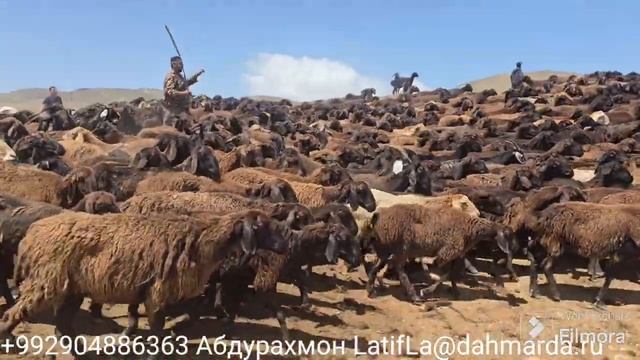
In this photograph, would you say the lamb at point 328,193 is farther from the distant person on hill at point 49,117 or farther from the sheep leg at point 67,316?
the distant person on hill at point 49,117

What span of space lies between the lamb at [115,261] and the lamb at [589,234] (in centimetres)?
593

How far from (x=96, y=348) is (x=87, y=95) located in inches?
4275

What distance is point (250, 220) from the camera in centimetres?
775

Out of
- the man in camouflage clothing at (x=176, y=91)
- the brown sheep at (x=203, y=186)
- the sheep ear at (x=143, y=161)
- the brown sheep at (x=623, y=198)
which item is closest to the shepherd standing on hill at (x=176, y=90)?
the man in camouflage clothing at (x=176, y=91)

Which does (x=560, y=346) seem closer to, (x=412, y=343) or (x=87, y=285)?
(x=412, y=343)

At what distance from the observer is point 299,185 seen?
13.4m

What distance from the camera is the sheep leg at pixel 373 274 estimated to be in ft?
35.7

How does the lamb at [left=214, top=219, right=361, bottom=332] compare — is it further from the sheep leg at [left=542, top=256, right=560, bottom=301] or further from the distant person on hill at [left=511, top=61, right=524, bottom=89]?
the distant person on hill at [left=511, top=61, right=524, bottom=89]

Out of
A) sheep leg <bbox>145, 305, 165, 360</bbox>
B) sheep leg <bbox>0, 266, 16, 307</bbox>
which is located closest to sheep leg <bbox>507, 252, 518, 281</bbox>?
sheep leg <bbox>145, 305, 165, 360</bbox>

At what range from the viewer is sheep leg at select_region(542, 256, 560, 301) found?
1119 centimetres

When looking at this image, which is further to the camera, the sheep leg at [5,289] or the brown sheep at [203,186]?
the brown sheep at [203,186]

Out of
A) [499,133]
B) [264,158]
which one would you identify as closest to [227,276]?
[264,158]

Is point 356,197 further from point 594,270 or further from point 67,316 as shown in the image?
point 67,316

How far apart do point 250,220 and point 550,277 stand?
6027mm
